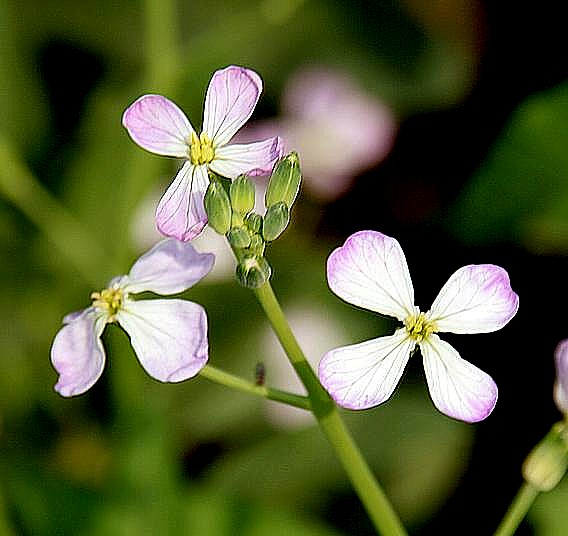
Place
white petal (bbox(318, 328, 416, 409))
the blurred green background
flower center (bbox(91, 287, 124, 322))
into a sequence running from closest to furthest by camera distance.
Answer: white petal (bbox(318, 328, 416, 409)), flower center (bbox(91, 287, 124, 322)), the blurred green background

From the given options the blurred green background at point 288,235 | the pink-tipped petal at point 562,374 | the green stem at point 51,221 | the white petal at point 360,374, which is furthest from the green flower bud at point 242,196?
the green stem at point 51,221

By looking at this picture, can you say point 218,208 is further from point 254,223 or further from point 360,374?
point 360,374

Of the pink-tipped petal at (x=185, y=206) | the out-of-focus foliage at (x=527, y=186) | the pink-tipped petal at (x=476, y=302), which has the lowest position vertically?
the pink-tipped petal at (x=476, y=302)

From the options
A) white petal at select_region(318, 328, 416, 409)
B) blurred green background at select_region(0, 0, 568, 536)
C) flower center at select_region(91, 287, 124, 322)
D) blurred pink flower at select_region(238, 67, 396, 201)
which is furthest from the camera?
blurred pink flower at select_region(238, 67, 396, 201)

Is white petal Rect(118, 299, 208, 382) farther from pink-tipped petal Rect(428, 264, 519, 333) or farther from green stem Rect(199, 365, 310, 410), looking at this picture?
pink-tipped petal Rect(428, 264, 519, 333)

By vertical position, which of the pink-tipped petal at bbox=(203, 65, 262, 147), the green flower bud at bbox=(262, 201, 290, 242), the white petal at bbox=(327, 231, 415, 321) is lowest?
the white petal at bbox=(327, 231, 415, 321)

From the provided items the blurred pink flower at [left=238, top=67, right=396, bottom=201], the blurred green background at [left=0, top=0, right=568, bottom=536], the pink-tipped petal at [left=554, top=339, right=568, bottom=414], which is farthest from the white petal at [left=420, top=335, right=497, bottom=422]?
the blurred pink flower at [left=238, top=67, right=396, bottom=201]

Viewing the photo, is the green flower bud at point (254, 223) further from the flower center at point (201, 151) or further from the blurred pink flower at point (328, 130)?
the blurred pink flower at point (328, 130)

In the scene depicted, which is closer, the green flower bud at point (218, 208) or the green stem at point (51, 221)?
the green flower bud at point (218, 208)
